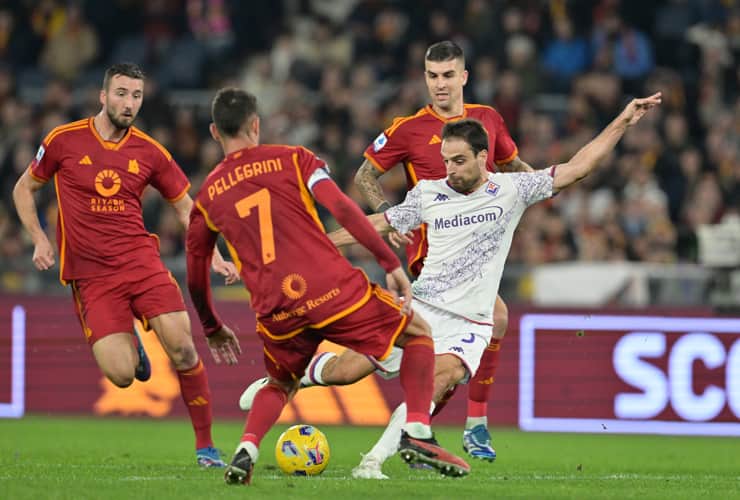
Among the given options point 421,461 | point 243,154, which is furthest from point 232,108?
point 421,461

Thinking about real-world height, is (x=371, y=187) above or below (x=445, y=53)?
below

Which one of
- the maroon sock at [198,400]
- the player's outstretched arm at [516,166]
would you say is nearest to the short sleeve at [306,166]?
the maroon sock at [198,400]

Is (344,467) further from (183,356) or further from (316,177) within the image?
(316,177)

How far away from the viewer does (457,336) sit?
9.03m

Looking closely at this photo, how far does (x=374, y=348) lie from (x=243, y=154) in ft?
4.08

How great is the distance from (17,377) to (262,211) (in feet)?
23.8

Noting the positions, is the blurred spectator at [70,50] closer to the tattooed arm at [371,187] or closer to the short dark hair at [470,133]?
the tattooed arm at [371,187]

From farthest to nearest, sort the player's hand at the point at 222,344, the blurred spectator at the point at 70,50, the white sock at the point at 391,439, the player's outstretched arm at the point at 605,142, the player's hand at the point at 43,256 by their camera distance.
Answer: the blurred spectator at the point at 70,50 → the player's hand at the point at 43,256 → the player's outstretched arm at the point at 605,142 → the white sock at the point at 391,439 → the player's hand at the point at 222,344

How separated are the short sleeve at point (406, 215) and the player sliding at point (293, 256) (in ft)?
3.64

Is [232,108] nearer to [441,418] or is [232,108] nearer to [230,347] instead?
[230,347]

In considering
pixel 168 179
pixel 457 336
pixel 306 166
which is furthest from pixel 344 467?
pixel 306 166

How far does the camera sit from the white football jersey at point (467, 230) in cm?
896

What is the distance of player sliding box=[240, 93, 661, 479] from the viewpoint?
8805 millimetres

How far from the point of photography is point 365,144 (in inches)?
692
